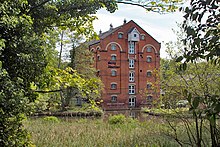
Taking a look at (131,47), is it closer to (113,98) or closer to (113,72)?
(113,72)

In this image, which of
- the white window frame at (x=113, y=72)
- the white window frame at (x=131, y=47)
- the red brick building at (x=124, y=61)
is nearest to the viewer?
the red brick building at (x=124, y=61)

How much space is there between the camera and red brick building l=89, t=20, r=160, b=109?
32.2 m

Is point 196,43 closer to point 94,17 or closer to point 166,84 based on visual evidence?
point 94,17

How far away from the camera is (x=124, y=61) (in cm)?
3338

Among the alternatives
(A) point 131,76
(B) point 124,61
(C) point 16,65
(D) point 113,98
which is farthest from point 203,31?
(A) point 131,76

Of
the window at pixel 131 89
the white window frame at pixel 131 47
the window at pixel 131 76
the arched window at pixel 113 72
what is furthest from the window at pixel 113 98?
the white window frame at pixel 131 47

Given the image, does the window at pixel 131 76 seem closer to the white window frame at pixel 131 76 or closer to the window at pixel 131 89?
the white window frame at pixel 131 76

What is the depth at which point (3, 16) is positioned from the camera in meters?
2.83

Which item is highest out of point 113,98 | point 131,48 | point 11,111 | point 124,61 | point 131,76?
point 131,48

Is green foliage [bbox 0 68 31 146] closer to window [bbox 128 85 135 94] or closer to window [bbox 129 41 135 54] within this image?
window [bbox 128 85 135 94]

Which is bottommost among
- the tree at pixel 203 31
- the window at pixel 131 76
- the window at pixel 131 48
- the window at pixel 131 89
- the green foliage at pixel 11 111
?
the green foliage at pixel 11 111

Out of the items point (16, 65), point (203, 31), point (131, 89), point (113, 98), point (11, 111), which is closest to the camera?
point (203, 31)

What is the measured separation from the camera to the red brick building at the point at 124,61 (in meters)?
32.2

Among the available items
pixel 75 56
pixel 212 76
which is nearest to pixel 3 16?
pixel 212 76
